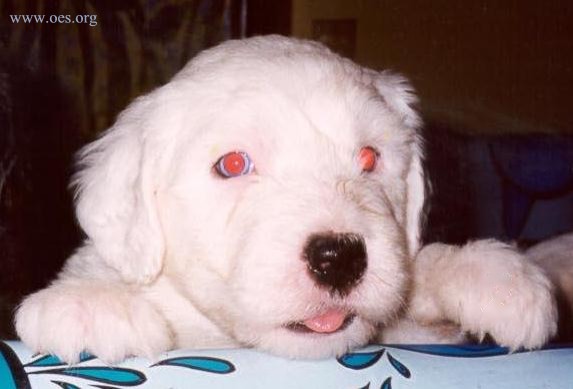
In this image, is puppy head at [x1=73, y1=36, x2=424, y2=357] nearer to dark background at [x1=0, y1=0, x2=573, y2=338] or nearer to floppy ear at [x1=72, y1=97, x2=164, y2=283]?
floppy ear at [x1=72, y1=97, x2=164, y2=283]

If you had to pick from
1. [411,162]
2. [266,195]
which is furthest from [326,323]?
[411,162]

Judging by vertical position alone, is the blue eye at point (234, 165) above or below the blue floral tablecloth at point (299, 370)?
above

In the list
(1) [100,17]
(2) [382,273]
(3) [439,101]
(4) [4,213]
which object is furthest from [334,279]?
A: (1) [100,17]

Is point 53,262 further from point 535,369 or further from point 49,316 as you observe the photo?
point 535,369

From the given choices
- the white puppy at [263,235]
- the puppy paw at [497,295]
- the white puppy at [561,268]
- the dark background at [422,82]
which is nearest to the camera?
the white puppy at [263,235]

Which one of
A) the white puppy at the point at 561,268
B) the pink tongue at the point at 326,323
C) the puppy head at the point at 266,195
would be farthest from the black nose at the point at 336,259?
the white puppy at the point at 561,268

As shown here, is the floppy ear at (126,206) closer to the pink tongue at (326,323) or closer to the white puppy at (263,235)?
the white puppy at (263,235)

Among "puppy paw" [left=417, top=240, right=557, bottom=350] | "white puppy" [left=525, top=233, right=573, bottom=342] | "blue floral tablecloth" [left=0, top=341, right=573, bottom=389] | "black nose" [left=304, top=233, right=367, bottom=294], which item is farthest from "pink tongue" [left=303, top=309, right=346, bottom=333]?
"white puppy" [left=525, top=233, right=573, bottom=342]
